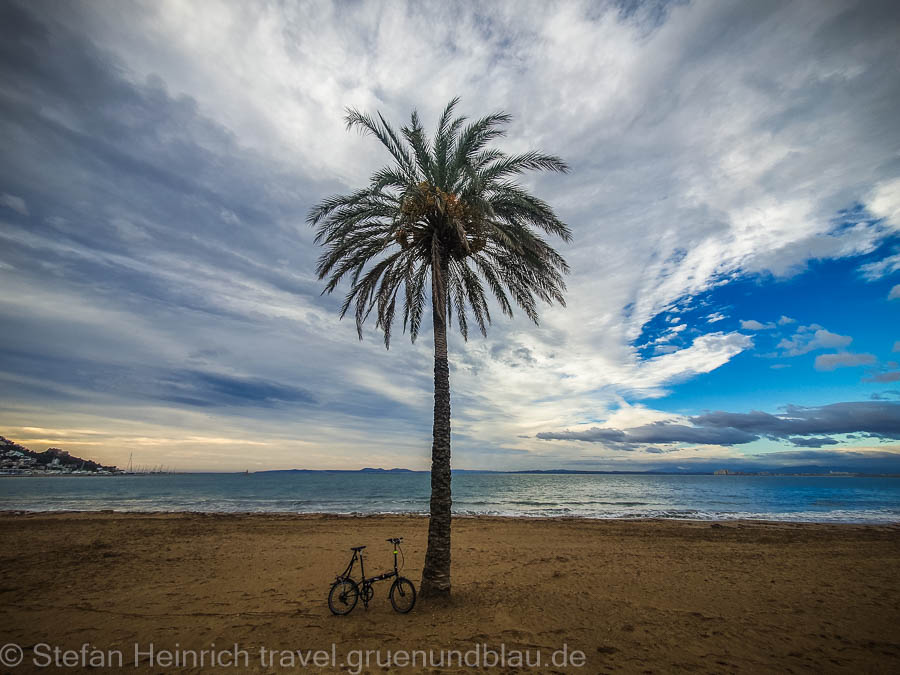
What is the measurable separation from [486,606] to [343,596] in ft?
11.3

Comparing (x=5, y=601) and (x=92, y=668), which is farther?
(x=5, y=601)

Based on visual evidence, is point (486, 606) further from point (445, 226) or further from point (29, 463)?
point (29, 463)

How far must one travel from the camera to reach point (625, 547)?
1667 cm

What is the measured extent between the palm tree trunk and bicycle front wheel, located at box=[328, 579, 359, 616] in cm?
166

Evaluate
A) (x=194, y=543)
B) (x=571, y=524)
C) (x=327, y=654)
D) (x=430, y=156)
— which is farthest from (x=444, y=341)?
Answer: (x=571, y=524)

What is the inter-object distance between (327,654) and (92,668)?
404 centimetres

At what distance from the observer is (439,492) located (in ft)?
30.6

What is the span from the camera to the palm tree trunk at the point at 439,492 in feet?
30.1

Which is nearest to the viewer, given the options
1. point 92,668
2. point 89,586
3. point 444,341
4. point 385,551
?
point 92,668

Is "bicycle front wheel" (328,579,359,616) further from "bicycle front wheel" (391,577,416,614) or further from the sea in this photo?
the sea

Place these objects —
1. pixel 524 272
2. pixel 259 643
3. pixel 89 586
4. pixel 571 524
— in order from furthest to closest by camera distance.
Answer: pixel 571 524, pixel 524 272, pixel 89 586, pixel 259 643

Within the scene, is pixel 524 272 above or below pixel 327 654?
above

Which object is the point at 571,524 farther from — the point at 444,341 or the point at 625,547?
the point at 444,341

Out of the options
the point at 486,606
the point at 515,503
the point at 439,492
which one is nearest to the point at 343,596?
the point at 439,492
